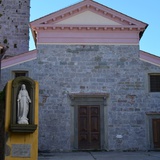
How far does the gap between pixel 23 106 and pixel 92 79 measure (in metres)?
6.96

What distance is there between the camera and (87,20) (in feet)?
64.4

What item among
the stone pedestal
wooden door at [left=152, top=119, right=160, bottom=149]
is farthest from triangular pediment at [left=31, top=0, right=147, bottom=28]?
the stone pedestal

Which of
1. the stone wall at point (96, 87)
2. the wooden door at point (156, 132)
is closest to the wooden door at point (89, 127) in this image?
the stone wall at point (96, 87)

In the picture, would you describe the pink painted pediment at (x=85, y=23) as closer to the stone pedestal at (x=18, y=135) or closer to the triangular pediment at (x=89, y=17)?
the triangular pediment at (x=89, y=17)

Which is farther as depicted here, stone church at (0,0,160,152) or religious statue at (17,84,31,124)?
stone church at (0,0,160,152)

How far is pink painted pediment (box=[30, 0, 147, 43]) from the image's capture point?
763 inches

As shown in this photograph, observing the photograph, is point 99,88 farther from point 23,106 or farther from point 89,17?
point 23,106

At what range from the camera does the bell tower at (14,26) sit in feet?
77.5

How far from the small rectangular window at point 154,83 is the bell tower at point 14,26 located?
9.09 metres

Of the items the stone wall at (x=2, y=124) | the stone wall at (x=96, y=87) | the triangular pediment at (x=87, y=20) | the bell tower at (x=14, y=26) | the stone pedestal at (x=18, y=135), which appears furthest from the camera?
the bell tower at (x=14, y=26)

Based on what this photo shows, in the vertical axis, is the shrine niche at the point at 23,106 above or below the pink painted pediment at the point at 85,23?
below

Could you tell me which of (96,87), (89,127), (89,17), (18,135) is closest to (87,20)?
(89,17)

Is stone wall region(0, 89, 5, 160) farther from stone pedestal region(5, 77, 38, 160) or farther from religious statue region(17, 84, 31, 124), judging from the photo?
religious statue region(17, 84, 31, 124)

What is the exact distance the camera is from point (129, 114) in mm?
18828
